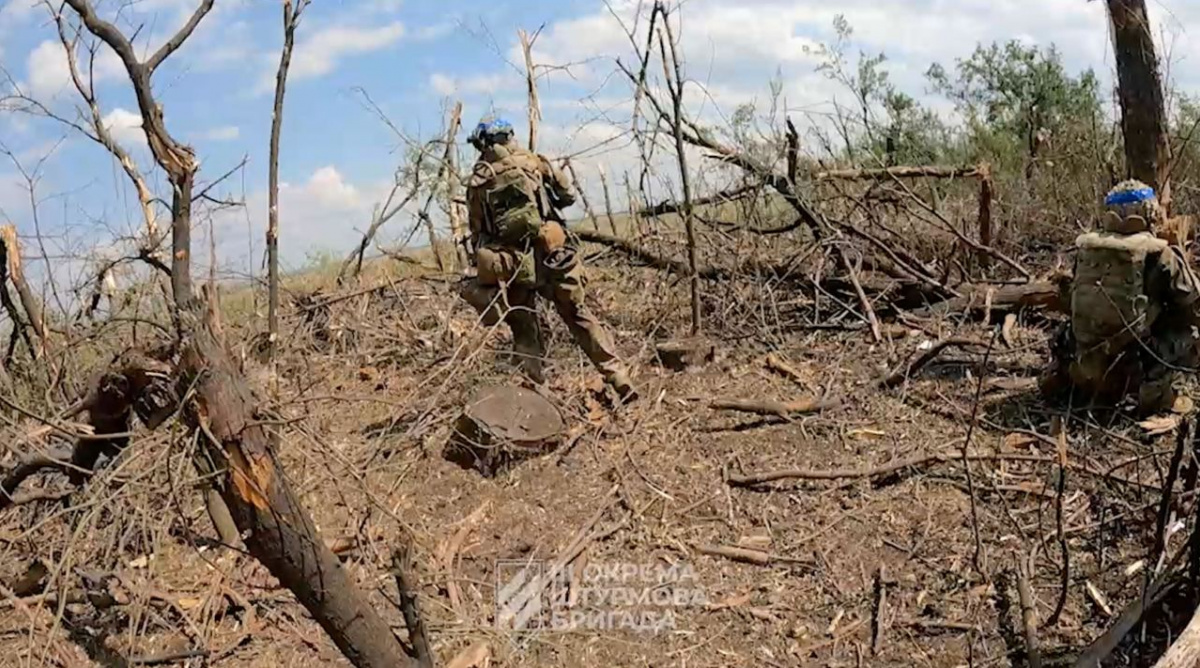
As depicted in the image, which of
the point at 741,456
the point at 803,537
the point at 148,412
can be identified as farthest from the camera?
the point at 741,456

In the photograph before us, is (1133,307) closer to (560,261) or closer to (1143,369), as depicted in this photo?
(1143,369)

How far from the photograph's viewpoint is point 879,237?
9039mm

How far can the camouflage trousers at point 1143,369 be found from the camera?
603cm

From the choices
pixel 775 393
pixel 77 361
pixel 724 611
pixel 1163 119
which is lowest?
pixel 724 611

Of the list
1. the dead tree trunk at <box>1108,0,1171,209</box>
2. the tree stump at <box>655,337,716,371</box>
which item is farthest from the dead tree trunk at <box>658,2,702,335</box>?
the dead tree trunk at <box>1108,0,1171,209</box>

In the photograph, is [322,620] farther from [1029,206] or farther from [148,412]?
[1029,206]

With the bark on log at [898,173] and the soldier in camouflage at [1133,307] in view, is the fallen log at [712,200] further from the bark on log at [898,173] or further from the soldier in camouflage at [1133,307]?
the soldier in camouflage at [1133,307]

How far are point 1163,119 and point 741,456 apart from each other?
458 cm

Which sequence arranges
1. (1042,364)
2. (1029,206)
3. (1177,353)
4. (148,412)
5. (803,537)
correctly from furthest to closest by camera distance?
(1029,206), (1042,364), (1177,353), (803,537), (148,412)

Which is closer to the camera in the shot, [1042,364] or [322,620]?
[322,620]

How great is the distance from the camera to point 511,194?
7145 millimetres

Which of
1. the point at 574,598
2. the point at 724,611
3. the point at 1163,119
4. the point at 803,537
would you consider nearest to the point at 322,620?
the point at 574,598

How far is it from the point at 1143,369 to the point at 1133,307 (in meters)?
0.38

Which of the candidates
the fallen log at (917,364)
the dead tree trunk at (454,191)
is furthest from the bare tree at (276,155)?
the fallen log at (917,364)
